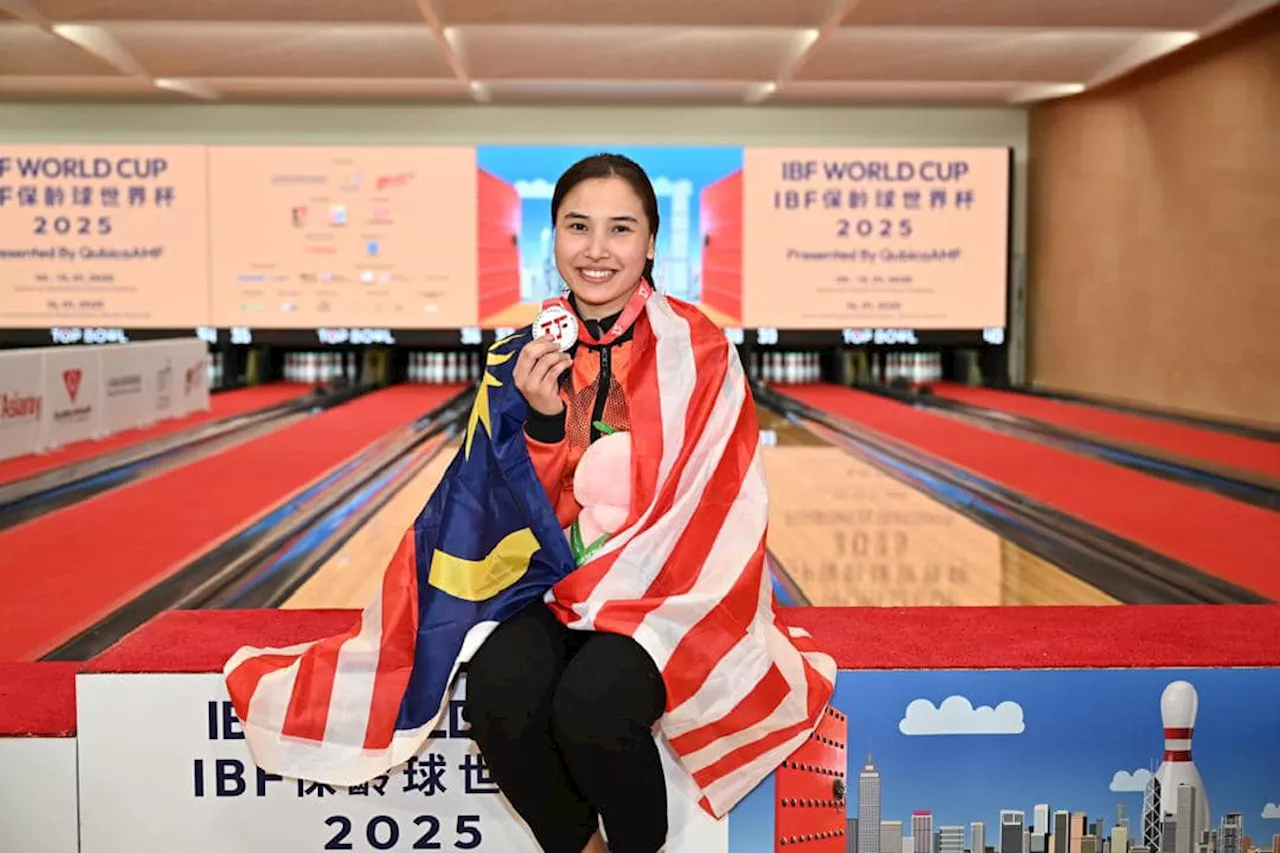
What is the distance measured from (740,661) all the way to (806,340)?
28.4 feet

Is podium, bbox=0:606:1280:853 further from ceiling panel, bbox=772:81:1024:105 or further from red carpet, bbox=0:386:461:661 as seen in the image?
ceiling panel, bbox=772:81:1024:105

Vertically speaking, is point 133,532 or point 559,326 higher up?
point 559,326

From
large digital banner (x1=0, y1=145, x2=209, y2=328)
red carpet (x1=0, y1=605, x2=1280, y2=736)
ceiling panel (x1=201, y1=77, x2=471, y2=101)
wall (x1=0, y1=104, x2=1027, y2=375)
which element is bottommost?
red carpet (x1=0, y1=605, x2=1280, y2=736)

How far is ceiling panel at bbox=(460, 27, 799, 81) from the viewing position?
789 centimetres

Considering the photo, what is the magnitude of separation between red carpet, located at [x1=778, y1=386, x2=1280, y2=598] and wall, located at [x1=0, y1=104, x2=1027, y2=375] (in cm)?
373

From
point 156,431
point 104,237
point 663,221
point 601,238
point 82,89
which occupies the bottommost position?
point 156,431

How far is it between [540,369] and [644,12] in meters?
5.81

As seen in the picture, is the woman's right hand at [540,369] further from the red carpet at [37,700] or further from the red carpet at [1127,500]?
the red carpet at [1127,500]

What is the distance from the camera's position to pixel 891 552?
4.14 metres

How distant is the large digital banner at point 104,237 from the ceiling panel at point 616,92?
2453 millimetres

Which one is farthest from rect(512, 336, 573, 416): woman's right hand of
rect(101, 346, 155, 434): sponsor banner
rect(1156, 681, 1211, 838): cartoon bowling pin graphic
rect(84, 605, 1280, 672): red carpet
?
rect(101, 346, 155, 434): sponsor banner

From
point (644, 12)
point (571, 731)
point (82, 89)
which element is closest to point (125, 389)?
point (644, 12)

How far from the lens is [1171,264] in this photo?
8430 millimetres

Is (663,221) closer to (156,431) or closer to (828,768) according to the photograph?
(156,431)
